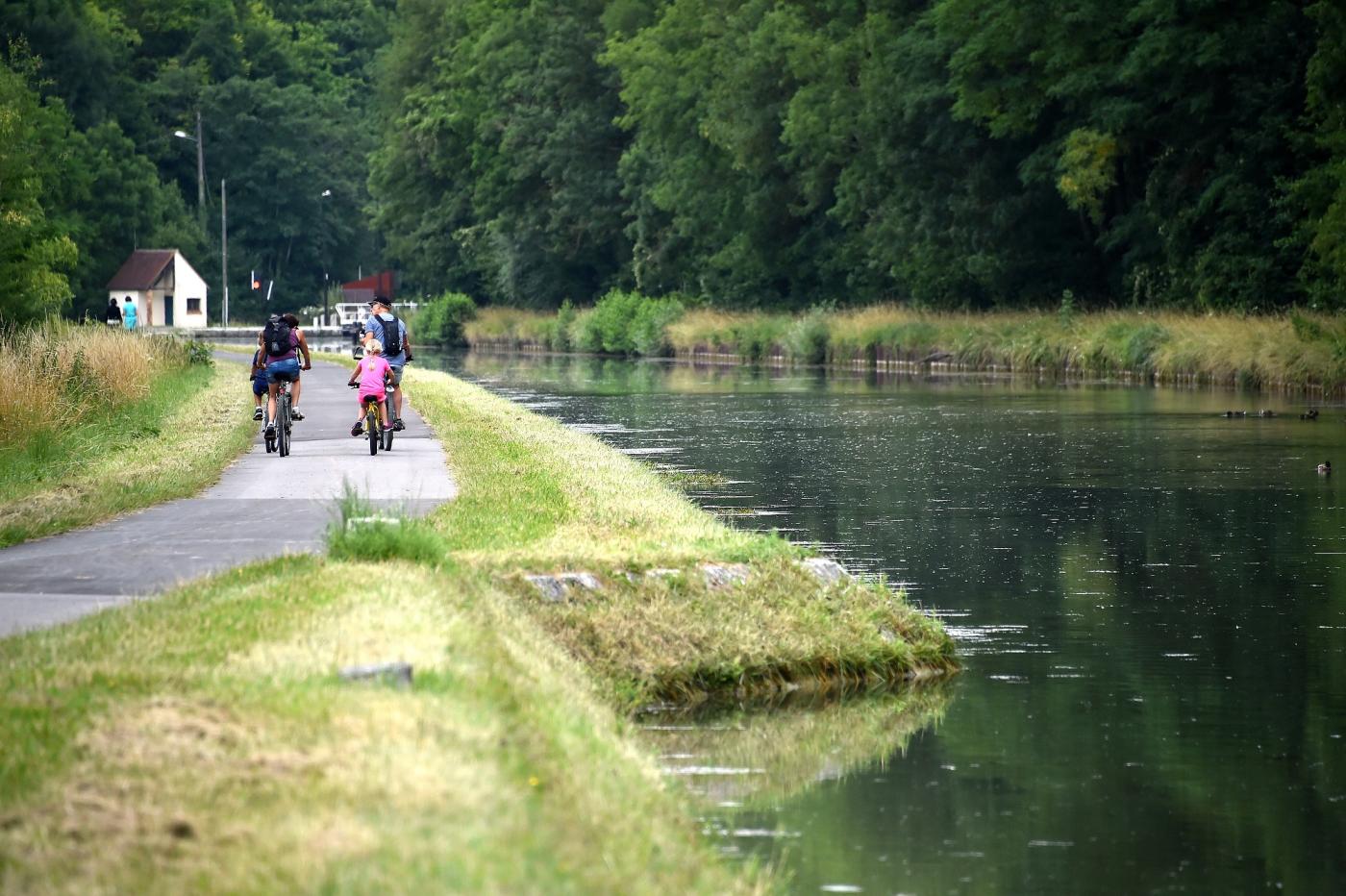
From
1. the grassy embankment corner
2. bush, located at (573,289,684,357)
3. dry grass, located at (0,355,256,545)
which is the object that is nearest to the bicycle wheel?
dry grass, located at (0,355,256,545)

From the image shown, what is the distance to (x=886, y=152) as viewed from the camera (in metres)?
70.1

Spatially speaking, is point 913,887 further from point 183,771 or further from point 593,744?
point 183,771

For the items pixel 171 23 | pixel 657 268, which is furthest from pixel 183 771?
pixel 171 23

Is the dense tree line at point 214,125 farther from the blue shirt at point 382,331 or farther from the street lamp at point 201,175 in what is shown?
the blue shirt at point 382,331

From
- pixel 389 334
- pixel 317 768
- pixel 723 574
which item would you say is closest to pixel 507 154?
pixel 389 334

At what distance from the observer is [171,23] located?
14012 centimetres

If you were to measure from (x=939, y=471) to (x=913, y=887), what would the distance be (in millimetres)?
18877

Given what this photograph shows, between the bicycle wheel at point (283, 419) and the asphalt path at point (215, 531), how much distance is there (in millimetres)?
170

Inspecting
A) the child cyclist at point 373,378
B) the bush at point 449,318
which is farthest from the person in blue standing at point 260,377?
the bush at point 449,318

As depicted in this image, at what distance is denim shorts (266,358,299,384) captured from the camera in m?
25.6

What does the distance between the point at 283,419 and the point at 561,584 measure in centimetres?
1301

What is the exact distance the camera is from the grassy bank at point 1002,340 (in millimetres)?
47125

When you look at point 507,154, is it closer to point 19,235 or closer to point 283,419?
point 19,235

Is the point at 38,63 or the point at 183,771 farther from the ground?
the point at 38,63
